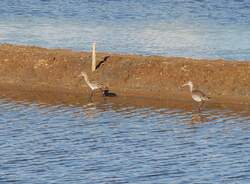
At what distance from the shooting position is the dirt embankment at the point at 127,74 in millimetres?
33875

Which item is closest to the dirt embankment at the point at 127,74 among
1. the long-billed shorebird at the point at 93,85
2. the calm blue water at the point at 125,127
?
the long-billed shorebird at the point at 93,85

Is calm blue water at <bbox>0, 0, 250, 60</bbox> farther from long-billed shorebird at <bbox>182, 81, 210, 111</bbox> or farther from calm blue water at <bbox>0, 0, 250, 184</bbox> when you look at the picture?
long-billed shorebird at <bbox>182, 81, 210, 111</bbox>

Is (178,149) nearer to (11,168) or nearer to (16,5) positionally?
(11,168)

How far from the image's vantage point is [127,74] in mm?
35219

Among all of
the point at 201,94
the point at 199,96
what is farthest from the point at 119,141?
the point at 201,94

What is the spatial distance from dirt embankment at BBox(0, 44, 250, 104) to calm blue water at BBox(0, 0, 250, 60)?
386 centimetres

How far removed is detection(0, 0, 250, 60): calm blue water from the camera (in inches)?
1639

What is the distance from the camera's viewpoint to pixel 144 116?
30.8 metres

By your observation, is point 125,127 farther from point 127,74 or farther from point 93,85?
point 127,74

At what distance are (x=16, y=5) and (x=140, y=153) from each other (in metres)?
30.2

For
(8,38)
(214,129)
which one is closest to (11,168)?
(214,129)

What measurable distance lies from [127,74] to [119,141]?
8136 mm

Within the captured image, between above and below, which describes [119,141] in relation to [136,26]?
below

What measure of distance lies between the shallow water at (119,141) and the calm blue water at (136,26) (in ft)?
25.5
